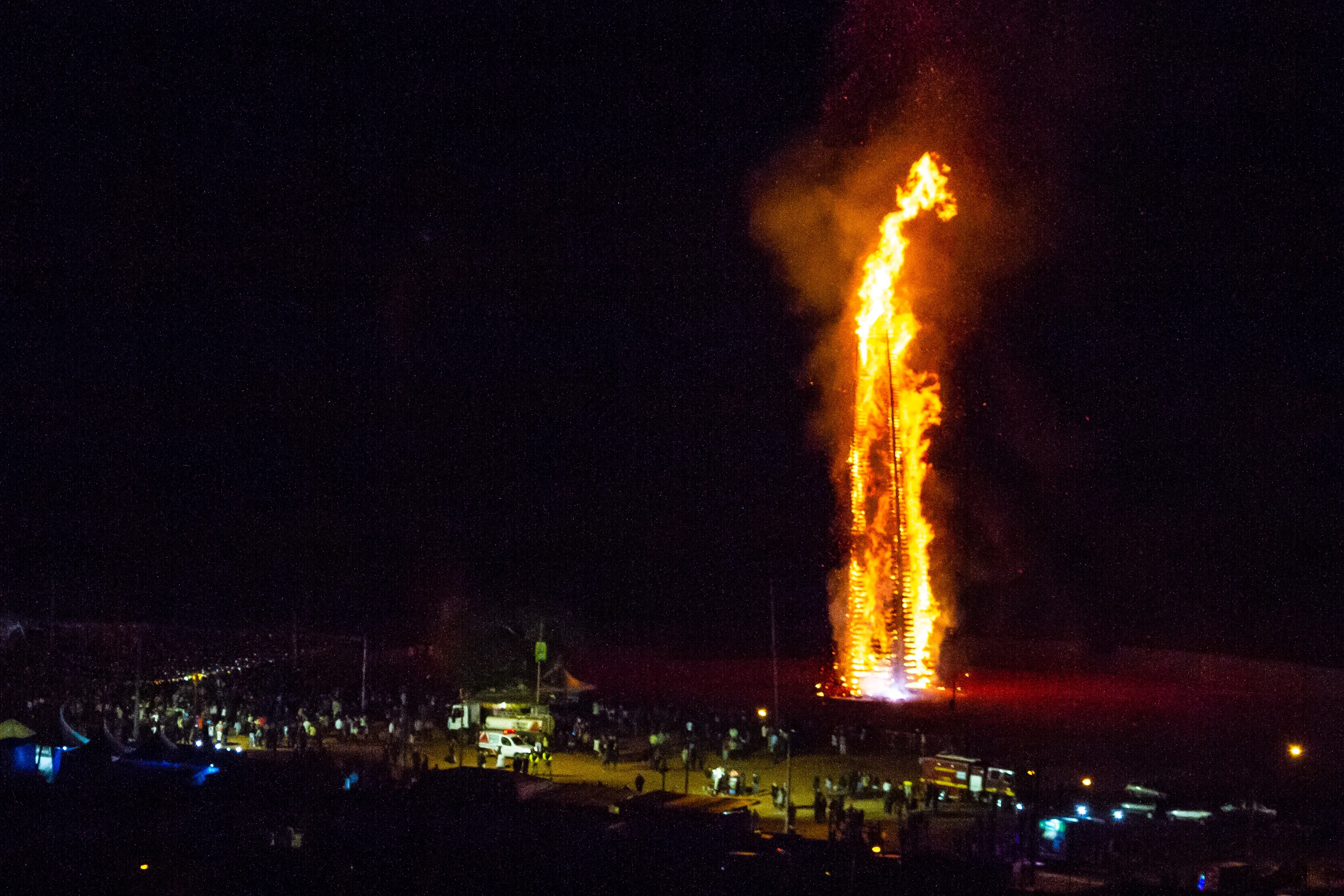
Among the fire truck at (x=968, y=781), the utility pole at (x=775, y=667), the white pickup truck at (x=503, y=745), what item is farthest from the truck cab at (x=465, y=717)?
the fire truck at (x=968, y=781)

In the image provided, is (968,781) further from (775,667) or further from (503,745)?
(775,667)

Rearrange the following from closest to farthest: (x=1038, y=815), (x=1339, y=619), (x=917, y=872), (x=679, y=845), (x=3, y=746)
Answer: (x=917, y=872) < (x=679, y=845) < (x=1038, y=815) < (x=3, y=746) < (x=1339, y=619)

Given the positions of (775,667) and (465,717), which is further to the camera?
(775,667)

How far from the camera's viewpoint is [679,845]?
8297 mm

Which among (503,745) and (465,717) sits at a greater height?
(465,717)

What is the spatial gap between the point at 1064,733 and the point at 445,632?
14416mm

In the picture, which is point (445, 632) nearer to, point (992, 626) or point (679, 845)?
point (992, 626)

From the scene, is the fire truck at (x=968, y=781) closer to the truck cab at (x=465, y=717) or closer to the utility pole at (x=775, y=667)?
the utility pole at (x=775, y=667)

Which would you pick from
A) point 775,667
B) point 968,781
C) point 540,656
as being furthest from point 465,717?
point 968,781

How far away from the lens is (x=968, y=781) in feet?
43.3

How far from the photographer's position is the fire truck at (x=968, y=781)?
42.4 ft

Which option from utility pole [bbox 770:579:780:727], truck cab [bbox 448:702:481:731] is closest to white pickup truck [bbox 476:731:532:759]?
truck cab [bbox 448:702:481:731]

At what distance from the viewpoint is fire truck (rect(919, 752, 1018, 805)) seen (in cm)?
1293

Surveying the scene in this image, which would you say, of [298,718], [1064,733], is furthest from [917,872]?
A: [298,718]
